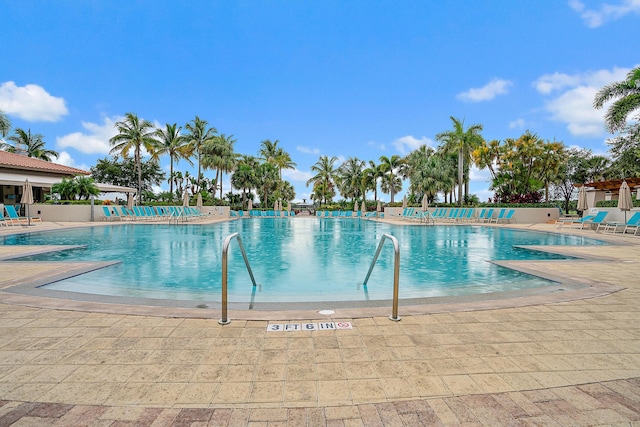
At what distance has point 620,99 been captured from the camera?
1711cm

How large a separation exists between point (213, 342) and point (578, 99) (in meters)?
27.8

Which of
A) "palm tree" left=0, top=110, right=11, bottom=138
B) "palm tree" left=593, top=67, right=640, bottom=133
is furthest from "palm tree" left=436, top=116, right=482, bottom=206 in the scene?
"palm tree" left=0, top=110, right=11, bottom=138

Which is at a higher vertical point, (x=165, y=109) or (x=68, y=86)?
(x=165, y=109)

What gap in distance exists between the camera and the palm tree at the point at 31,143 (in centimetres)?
3790

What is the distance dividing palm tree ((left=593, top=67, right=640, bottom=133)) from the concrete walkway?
1879 centimetres

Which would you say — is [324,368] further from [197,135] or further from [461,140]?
[197,135]

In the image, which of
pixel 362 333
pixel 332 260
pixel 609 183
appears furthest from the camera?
pixel 609 183

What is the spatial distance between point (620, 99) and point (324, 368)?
22.3m

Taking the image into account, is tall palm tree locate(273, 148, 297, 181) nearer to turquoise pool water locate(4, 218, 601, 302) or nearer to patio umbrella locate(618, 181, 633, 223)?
turquoise pool water locate(4, 218, 601, 302)

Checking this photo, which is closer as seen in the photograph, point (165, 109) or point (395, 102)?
point (395, 102)

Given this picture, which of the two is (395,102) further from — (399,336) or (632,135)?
(399,336)

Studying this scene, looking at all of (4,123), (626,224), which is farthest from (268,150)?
(626,224)

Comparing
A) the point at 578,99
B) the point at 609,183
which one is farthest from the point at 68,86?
the point at 609,183

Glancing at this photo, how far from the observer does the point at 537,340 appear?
118 inches
